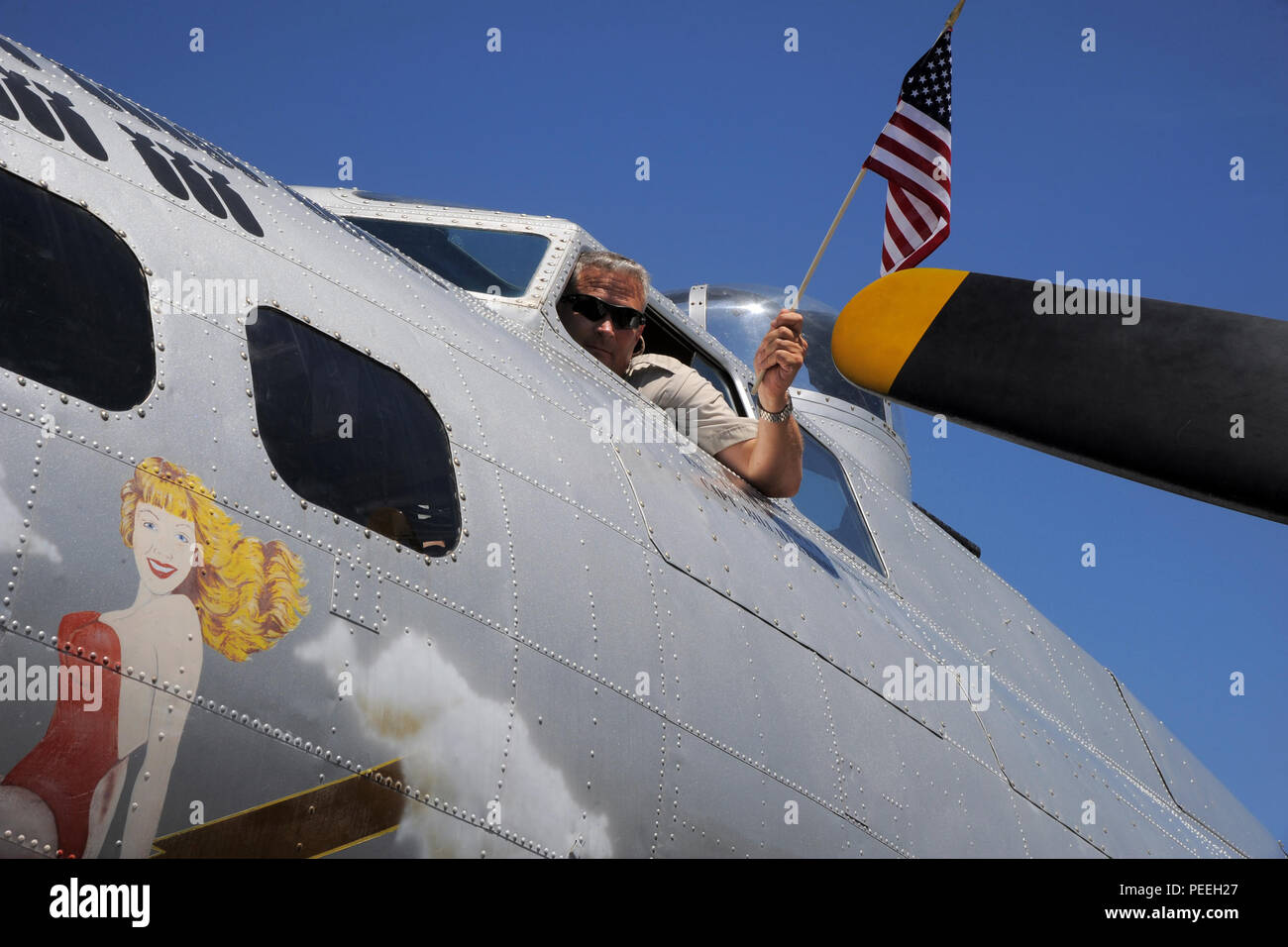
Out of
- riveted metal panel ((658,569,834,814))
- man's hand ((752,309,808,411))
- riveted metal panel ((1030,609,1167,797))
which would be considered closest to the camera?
riveted metal panel ((658,569,834,814))

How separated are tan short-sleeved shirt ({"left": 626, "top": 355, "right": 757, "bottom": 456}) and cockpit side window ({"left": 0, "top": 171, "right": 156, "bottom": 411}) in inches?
132

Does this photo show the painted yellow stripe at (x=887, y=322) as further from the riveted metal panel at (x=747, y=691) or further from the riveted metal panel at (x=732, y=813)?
the riveted metal panel at (x=732, y=813)

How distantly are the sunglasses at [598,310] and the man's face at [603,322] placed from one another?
0.02m

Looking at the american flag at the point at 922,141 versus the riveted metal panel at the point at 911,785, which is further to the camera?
the american flag at the point at 922,141

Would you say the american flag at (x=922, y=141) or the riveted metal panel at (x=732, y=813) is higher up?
the american flag at (x=922, y=141)

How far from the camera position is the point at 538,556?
4.11 meters

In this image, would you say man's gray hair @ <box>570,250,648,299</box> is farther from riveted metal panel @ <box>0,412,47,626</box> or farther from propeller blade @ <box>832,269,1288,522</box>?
riveted metal panel @ <box>0,412,47,626</box>

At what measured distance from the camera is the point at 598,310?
6.16m

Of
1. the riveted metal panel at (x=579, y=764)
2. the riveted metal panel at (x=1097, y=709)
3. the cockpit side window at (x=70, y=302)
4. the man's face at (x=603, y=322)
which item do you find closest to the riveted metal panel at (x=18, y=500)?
the cockpit side window at (x=70, y=302)

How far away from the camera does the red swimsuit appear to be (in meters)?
2.75

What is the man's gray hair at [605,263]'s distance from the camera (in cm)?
625

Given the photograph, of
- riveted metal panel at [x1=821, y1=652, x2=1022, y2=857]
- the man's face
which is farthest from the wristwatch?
riveted metal panel at [x1=821, y1=652, x2=1022, y2=857]

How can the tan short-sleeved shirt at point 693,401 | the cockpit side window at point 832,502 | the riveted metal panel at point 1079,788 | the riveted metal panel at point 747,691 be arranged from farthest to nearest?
the cockpit side window at point 832,502, the riveted metal panel at point 1079,788, the tan short-sleeved shirt at point 693,401, the riveted metal panel at point 747,691
